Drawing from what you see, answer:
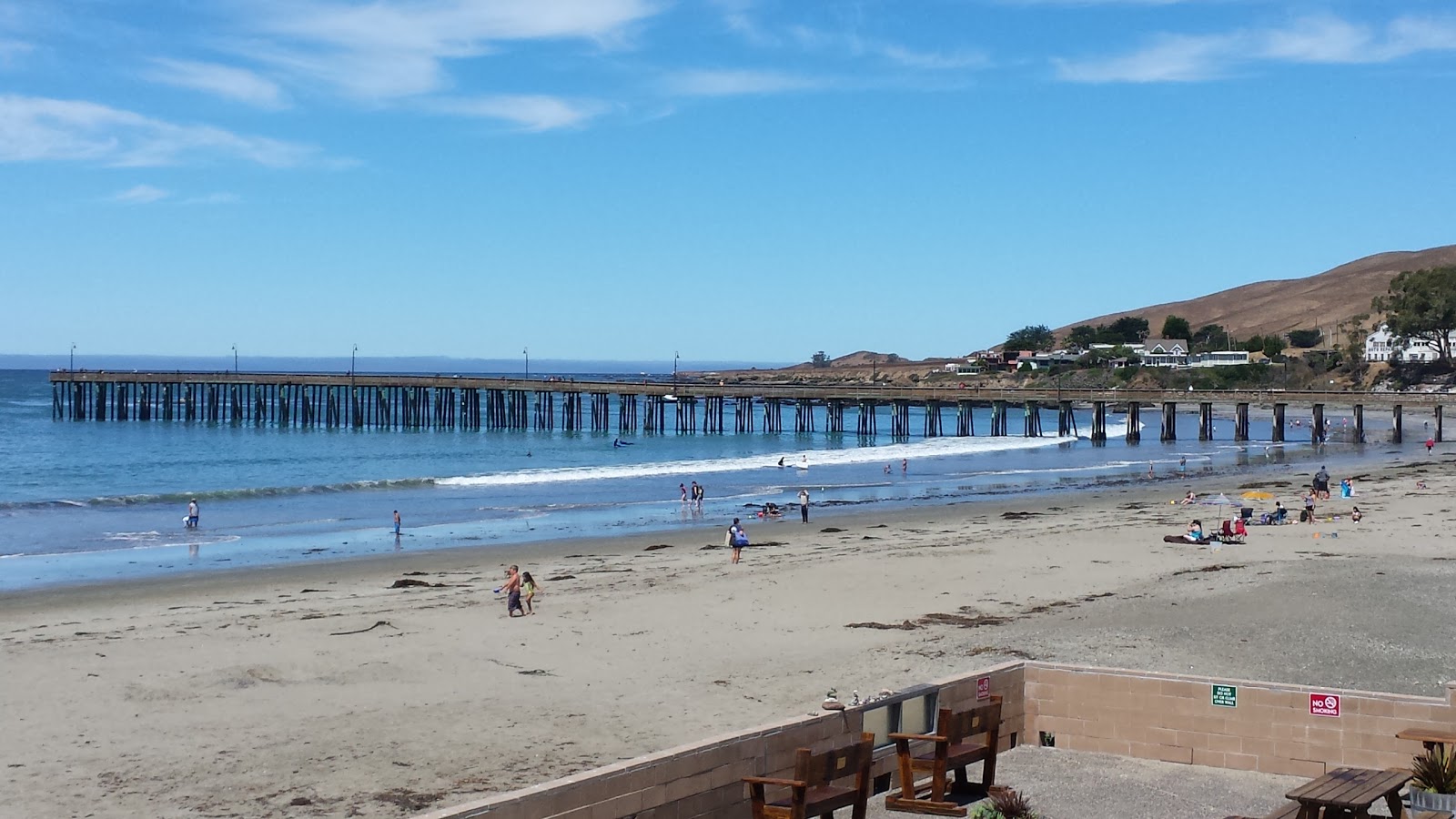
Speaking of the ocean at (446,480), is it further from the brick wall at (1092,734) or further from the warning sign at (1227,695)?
the warning sign at (1227,695)

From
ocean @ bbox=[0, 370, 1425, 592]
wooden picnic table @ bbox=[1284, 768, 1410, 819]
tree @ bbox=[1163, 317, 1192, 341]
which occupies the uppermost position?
tree @ bbox=[1163, 317, 1192, 341]

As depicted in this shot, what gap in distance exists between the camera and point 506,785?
10.5 metres

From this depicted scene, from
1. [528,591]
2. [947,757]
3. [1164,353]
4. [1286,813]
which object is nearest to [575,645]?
[528,591]

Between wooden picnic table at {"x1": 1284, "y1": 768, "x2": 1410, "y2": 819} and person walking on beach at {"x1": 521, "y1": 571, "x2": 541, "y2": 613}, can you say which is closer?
wooden picnic table at {"x1": 1284, "y1": 768, "x2": 1410, "y2": 819}

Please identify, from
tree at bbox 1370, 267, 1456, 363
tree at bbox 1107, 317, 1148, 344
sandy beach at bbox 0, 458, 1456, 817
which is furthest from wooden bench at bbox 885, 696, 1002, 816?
tree at bbox 1107, 317, 1148, 344

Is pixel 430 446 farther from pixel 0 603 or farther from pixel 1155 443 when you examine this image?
pixel 0 603

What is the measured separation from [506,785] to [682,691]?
3612mm

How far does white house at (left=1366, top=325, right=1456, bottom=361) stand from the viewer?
11414 centimetres

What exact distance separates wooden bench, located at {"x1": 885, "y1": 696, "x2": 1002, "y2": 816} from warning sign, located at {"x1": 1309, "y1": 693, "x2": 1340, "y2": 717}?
2.05m

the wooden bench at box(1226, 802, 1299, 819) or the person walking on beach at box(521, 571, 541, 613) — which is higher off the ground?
the wooden bench at box(1226, 802, 1299, 819)

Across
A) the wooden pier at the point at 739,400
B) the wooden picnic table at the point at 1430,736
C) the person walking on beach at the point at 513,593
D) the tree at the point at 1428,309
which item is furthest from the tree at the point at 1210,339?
the wooden picnic table at the point at 1430,736

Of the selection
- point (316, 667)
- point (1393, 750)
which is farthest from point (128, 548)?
point (1393, 750)

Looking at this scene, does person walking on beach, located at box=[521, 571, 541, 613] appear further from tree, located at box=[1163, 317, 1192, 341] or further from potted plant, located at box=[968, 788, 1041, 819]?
tree, located at box=[1163, 317, 1192, 341]

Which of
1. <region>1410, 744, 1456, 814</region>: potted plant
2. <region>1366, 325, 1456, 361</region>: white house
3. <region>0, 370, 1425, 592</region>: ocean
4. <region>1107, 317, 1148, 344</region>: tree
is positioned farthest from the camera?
<region>1107, 317, 1148, 344</region>: tree
